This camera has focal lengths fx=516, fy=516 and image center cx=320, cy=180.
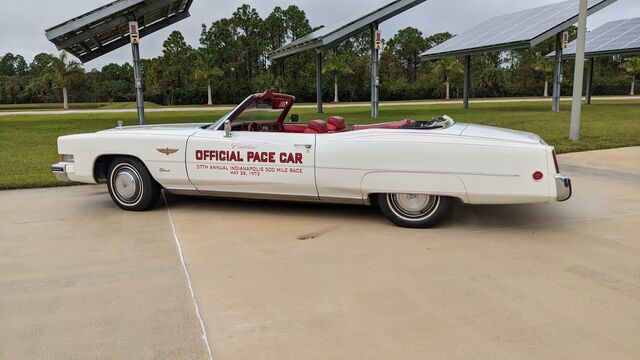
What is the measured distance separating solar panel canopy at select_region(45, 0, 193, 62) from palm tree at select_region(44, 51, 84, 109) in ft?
93.2

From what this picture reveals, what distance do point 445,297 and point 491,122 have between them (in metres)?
13.5

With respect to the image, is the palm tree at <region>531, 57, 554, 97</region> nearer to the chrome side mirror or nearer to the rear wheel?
the chrome side mirror

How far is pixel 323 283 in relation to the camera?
3.49m

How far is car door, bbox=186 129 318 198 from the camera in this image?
4.89 meters

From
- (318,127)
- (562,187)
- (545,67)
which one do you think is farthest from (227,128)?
(545,67)

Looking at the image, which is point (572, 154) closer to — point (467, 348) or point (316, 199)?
point (316, 199)

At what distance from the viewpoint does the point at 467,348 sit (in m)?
2.62

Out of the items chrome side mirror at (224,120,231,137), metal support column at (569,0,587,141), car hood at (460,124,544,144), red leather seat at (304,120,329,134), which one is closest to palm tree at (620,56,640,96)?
metal support column at (569,0,587,141)

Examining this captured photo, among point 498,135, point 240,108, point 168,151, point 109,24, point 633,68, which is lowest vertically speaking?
point 168,151

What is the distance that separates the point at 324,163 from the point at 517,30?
19.7 m

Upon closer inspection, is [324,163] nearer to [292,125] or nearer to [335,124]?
[335,124]

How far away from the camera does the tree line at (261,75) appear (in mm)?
46375

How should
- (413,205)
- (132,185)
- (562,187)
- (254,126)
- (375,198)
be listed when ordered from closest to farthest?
(562,187)
(413,205)
(375,198)
(132,185)
(254,126)

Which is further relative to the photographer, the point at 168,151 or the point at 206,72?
the point at 206,72
